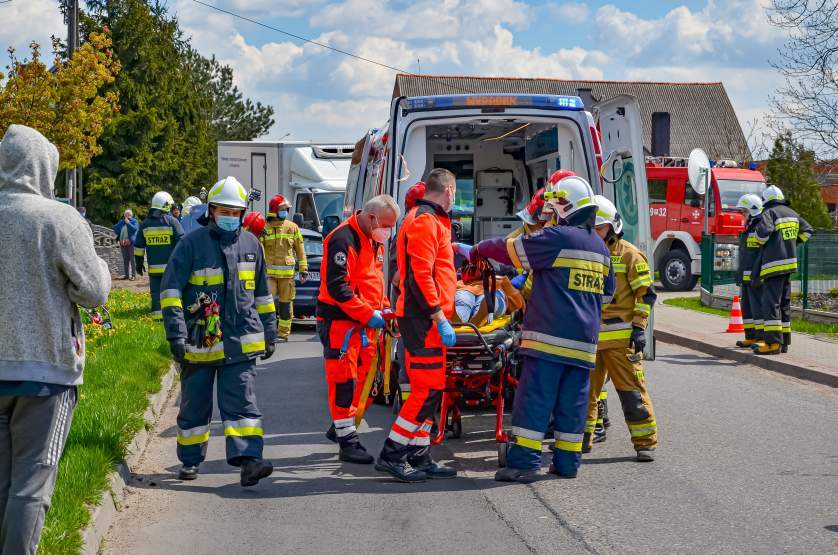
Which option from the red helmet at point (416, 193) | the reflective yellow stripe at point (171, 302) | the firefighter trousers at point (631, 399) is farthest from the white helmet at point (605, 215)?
the reflective yellow stripe at point (171, 302)

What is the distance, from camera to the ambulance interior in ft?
39.1

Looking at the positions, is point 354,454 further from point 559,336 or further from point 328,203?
point 328,203

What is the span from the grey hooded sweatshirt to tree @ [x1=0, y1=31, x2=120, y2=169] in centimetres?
1546

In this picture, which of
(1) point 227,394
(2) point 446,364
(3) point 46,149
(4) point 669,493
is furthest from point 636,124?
(3) point 46,149

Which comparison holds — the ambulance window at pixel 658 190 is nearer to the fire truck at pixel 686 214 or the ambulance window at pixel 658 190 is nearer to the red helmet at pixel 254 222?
the fire truck at pixel 686 214

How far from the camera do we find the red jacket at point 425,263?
7316mm

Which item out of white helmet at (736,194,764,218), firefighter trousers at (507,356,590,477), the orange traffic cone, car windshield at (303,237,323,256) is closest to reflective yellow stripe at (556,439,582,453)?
firefighter trousers at (507,356,590,477)

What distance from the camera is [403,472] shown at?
7324 mm

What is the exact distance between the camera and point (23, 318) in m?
4.61

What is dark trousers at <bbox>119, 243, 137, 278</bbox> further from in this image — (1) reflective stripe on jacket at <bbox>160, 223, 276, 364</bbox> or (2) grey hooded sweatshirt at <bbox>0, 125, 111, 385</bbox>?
(2) grey hooded sweatshirt at <bbox>0, 125, 111, 385</bbox>

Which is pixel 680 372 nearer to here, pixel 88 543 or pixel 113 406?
pixel 113 406

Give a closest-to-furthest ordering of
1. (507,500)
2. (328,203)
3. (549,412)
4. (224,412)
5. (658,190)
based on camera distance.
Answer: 1. (507,500)
2. (224,412)
3. (549,412)
4. (328,203)
5. (658,190)

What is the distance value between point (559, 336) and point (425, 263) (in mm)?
1016

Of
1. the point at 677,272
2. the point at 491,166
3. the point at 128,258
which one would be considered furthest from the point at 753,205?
the point at 128,258
